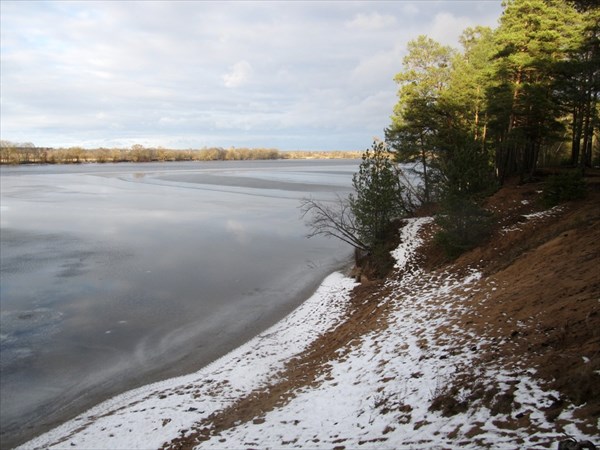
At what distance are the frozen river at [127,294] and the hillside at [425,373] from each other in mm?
1454

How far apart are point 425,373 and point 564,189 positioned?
1311cm


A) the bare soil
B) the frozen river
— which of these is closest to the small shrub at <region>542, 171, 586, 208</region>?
the bare soil

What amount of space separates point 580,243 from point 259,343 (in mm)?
9752

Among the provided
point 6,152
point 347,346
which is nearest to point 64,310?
point 347,346

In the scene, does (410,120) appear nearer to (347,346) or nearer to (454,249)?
(454,249)

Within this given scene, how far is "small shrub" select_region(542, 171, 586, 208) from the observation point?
655 inches

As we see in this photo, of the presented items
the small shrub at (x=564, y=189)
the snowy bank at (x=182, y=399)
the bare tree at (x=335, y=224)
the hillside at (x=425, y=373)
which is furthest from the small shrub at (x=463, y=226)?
the bare tree at (x=335, y=224)

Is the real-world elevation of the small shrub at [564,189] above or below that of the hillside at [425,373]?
above

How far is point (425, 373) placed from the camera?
7719 mm

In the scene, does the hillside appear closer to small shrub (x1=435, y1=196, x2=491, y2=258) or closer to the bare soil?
the bare soil

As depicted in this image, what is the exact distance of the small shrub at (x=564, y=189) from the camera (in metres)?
16.6

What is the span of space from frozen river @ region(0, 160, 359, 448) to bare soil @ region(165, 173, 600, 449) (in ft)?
12.5

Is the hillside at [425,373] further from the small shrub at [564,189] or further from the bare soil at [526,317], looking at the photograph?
the small shrub at [564,189]

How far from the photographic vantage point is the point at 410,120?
27156mm
